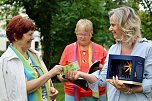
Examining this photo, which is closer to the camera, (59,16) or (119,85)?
(119,85)

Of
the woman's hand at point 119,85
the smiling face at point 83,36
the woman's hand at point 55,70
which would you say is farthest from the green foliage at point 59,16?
the woman's hand at point 119,85

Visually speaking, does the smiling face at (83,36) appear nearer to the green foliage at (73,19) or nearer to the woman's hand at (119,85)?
the woman's hand at (119,85)

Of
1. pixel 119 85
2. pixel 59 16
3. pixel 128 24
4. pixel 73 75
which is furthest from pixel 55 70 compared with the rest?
pixel 59 16

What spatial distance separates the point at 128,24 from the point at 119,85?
2.03 feet

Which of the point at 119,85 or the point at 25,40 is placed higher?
the point at 25,40

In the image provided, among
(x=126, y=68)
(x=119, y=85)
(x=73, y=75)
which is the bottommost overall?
(x=73, y=75)

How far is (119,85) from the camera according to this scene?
3.71 meters

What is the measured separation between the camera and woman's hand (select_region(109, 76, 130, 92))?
3701 mm

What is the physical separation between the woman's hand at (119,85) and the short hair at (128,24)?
407mm

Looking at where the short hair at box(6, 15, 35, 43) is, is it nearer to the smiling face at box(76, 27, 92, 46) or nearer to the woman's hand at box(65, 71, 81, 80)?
the woman's hand at box(65, 71, 81, 80)

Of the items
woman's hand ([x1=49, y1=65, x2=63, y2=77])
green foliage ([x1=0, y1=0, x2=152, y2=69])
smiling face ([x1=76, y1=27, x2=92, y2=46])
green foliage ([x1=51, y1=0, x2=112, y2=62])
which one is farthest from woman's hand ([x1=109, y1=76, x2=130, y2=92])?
green foliage ([x1=51, y1=0, x2=112, y2=62])

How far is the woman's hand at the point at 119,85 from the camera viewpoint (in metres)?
3.70

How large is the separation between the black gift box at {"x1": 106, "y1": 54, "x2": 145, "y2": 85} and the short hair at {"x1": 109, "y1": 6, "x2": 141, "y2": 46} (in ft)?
0.63

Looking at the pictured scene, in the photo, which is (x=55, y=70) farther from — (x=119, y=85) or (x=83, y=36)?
(x=83, y=36)
